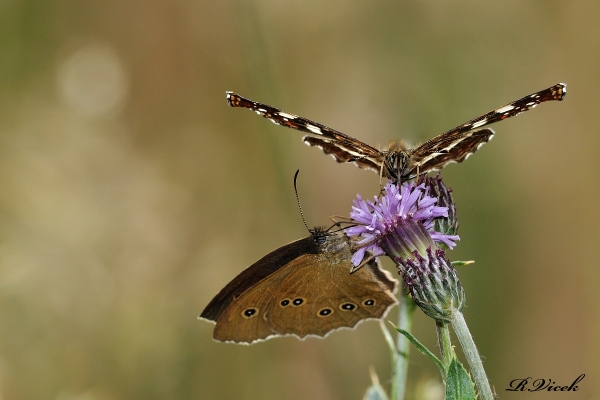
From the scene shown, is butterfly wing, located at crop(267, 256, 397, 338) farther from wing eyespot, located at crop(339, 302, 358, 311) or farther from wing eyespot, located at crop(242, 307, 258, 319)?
wing eyespot, located at crop(242, 307, 258, 319)

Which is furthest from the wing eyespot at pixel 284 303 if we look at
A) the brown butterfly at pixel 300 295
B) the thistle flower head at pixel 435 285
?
the thistle flower head at pixel 435 285

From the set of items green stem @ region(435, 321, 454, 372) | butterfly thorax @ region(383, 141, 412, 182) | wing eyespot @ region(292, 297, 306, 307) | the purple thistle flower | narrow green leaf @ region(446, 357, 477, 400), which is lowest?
narrow green leaf @ region(446, 357, 477, 400)

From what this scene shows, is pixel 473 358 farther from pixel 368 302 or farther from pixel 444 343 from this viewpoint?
pixel 368 302

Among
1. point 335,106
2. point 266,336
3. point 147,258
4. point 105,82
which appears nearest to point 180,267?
point 147,258

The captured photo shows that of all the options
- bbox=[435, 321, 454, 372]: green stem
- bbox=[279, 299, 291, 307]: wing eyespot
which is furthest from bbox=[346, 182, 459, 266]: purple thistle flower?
bbox=[279, 299, 291, 307]: wing eyespot
